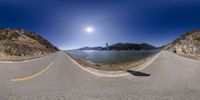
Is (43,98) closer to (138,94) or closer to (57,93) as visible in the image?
(57,93)

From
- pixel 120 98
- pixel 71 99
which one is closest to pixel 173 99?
pixel 120 98

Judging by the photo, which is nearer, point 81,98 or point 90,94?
point 81,98

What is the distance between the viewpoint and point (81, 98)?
457 cm

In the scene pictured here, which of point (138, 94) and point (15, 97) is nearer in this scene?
point (15, 97)

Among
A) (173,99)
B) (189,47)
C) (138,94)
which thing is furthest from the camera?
(189,47)

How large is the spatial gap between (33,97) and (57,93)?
2.29 feet

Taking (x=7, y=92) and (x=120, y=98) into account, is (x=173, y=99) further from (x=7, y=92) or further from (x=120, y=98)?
(x=7, y=92)

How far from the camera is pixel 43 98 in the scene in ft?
14.9

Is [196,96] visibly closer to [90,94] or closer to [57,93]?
[90,94]

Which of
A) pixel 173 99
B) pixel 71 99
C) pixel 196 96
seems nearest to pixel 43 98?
pixel 71 99

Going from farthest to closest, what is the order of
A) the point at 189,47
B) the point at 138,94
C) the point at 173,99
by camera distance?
the point at 189,47 < the point at 138,94 < the point at 173,99

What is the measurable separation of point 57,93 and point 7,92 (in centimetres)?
150

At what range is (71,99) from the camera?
175 inches

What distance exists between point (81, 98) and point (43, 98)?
102 cm
